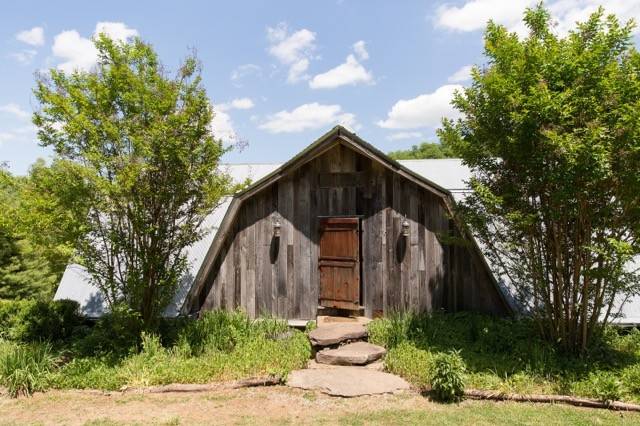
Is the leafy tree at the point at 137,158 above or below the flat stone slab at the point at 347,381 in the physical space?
above

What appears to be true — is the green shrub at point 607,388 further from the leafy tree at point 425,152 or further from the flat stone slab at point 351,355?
the leafy tree at point 425,152

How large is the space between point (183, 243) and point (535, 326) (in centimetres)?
678

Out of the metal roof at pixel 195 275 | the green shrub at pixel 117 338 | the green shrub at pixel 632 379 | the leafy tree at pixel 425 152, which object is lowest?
the green shrub at pixel 632 379

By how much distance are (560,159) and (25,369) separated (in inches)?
346

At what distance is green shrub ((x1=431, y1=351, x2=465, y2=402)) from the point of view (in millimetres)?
5879

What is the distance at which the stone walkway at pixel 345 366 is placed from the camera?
647 cm

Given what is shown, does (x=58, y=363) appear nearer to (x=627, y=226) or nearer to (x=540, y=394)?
(x=540, y=394)

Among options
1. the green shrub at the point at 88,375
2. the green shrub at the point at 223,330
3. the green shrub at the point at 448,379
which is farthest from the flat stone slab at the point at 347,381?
the green shrub at the point at 88,375

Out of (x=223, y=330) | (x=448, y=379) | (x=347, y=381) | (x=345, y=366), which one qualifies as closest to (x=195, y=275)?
(x=223, y=330)

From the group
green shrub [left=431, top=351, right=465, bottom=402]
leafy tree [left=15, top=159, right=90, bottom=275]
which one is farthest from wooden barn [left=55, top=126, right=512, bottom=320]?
green shrub [left=431, top=351, right=465, bottom=402]

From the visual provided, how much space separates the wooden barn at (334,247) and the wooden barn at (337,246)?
2 centimetres

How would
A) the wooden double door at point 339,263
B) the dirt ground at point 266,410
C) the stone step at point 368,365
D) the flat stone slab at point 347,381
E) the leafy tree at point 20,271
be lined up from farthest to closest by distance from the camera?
the leafy tree at point 20,271
the wooden double door at point 339,263
the stone step at point 368,365
the flat stone slab at point 347,381
the dirt ground at point 266,410

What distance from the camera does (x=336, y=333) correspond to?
8234mm

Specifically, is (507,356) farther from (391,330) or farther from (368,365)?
(368,365)
